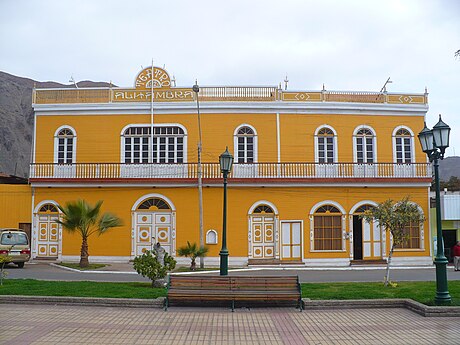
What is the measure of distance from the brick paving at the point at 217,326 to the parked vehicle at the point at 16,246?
9.79 m

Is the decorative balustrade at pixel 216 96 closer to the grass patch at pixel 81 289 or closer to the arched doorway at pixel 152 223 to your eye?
the arched doorway at pixel 152 223

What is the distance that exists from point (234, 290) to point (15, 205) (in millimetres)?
17340

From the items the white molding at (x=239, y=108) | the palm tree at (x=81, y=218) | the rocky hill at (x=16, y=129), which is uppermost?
the rocky hill at (x=16, y=129)

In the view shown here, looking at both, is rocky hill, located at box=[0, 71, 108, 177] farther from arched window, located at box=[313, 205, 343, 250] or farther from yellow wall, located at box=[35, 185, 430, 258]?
arched window, located at box=[313, 205, 343, 250]

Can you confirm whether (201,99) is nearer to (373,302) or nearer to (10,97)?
(373,302)

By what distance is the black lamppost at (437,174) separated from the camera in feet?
35.7

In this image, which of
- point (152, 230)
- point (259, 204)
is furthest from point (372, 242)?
point (152, 230)

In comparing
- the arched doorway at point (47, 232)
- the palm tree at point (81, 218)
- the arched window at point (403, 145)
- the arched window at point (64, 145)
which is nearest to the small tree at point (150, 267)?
the palm tree at point (81, 218)

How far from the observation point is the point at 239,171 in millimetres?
A: 24188

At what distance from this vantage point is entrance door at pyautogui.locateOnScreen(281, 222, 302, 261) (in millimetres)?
23938

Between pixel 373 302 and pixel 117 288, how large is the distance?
6.60 metres

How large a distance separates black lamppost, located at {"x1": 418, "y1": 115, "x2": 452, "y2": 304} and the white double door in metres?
14.8

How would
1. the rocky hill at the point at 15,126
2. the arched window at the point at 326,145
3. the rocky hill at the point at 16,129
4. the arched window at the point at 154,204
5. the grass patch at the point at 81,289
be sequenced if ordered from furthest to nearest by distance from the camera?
the rocky hill at the point at 16,129 → the rocky hill at the point at 15,126 → the arched window at the point at 326,145 → the arched window at the point at 154,204 → the grass patch at the point at 81,289

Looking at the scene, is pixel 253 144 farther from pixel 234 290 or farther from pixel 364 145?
pixel 234 290
